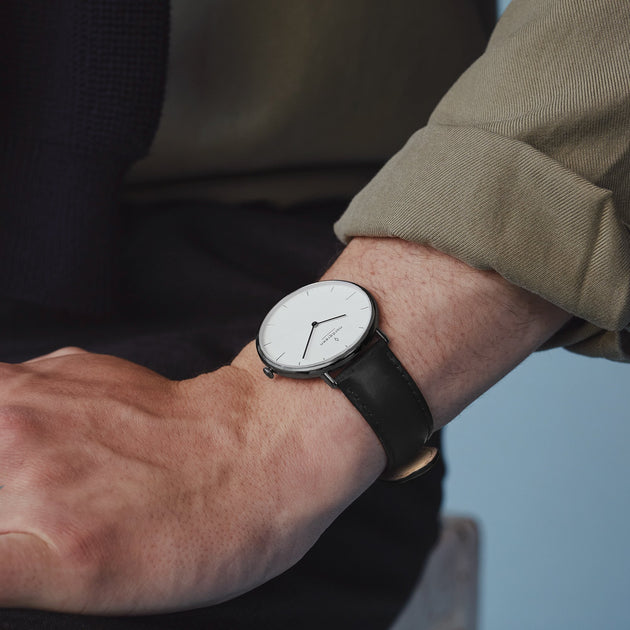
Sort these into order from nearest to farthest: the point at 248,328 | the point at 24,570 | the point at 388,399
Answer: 1. the point at 24,570
2. the point at 388,399
3. the point at 248,328

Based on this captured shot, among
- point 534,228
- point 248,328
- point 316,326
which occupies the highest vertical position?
point 534,228

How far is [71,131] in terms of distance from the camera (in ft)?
2.62

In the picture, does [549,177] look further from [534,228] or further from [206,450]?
[206,450]

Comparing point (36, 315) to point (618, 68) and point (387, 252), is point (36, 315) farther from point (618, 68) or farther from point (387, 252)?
point (618, 68)

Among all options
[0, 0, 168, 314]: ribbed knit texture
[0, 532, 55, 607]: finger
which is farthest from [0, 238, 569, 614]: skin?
[0, 0, 168, 314]: ribbed knit texture

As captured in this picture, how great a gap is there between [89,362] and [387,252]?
0.28 m

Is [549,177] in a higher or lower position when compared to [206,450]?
higher

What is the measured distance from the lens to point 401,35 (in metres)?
0.90

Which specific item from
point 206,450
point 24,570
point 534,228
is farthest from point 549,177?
point 24,570

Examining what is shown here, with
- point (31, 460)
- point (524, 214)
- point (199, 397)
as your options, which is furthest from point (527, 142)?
point (31, 460)

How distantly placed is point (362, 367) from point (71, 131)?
460 mm

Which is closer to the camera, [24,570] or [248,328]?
[24,570]

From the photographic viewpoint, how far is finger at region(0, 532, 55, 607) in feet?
1.45

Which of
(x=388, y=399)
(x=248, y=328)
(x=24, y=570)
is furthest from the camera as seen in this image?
(x=248, y=328)
